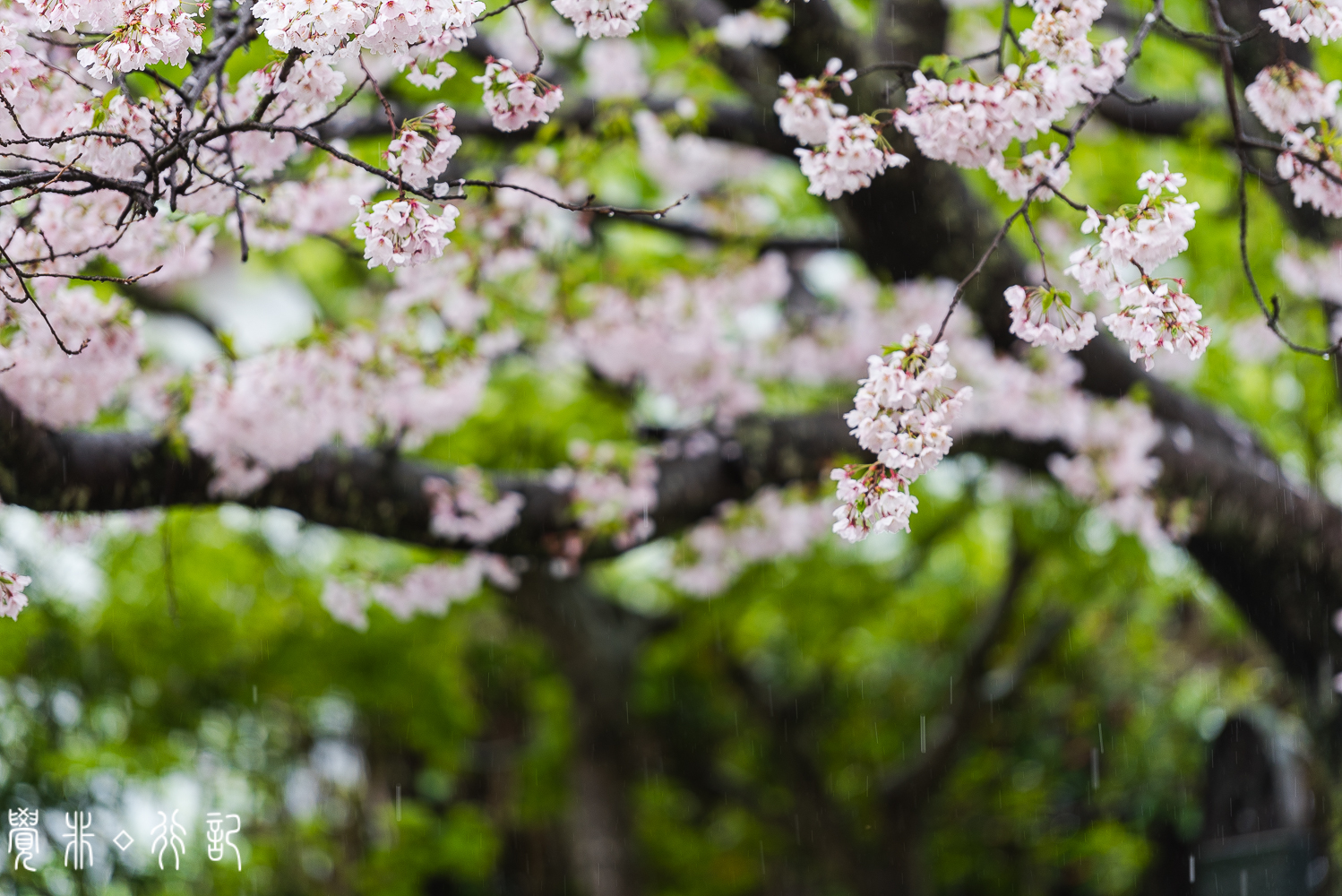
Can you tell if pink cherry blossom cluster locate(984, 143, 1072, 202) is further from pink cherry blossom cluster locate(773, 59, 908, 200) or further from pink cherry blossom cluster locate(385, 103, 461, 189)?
pink cherry blossom cluster locate(385, 103, 461, 189)

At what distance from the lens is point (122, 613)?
6.43 meters

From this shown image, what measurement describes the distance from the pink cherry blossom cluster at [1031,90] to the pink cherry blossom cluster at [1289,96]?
644 millimetres

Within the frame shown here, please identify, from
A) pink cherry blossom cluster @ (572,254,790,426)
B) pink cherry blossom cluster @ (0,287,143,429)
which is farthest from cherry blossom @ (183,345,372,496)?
pink cherry blossom cluster @ (572,254,790,426)

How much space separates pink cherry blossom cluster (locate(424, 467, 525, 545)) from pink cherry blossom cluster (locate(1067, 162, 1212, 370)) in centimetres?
215

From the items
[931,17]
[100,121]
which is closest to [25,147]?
[100,121]

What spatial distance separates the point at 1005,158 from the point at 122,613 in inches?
231

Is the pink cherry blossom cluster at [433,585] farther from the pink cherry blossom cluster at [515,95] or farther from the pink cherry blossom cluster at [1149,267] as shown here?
the pink cherry blossom cluster at [1149,267]

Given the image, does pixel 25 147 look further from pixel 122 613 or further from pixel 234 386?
pixel 122 613

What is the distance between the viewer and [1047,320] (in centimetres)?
220

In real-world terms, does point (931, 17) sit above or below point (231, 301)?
above

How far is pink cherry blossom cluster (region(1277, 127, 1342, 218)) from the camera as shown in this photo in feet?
8.32

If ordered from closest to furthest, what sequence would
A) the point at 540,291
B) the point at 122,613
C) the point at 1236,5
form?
the point at 1236,5, the point at 540,291, the point at 122,613

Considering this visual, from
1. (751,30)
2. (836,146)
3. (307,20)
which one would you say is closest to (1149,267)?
(836,146)

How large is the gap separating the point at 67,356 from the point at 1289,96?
3.34m
